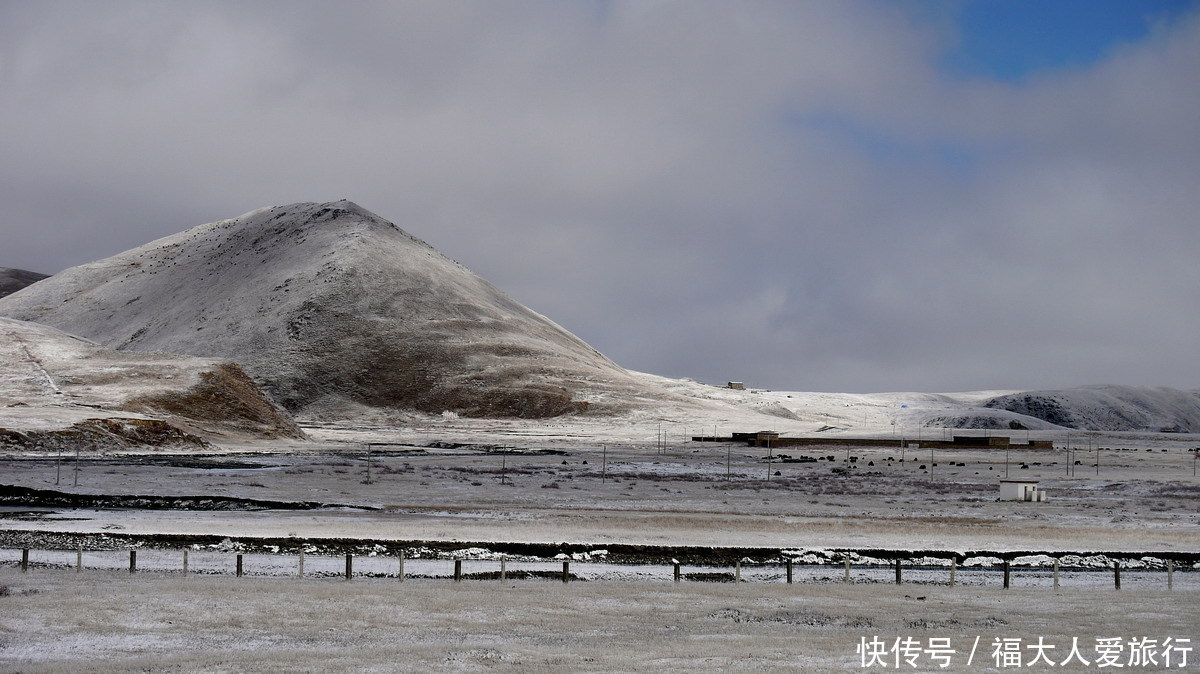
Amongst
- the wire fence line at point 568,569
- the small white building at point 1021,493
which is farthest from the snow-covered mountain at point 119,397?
the small white building at point 1021,493

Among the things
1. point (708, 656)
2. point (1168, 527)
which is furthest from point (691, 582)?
point (1168, 527)

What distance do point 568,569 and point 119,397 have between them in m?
73.4

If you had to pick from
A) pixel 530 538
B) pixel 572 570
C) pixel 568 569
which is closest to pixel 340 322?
pixel 530 538

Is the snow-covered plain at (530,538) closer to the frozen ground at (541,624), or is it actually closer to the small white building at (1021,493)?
the frozen ground at (541,624)

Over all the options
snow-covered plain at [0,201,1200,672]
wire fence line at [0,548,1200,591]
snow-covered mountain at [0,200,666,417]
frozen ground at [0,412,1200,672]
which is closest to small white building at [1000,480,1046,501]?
snow-covered plain at [0,201,1200,672]

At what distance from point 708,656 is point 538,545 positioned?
1315 centimetres

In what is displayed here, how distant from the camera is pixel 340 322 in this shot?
532 feet

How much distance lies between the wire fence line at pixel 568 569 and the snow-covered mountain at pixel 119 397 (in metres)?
45.9

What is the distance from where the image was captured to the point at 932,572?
2847 cm

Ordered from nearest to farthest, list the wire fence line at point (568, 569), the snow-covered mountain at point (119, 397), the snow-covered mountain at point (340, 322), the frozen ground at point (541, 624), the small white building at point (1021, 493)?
the frozen ground at point (541, 624), the wire fence line at point (568, 569), the small white building at point (1021, 493), the snow-covered mountain at point (119, 397), the snow-covered mountain at point (340, 322)

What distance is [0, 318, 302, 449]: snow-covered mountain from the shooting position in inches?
2891

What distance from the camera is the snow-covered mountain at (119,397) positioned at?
73438 millimetres

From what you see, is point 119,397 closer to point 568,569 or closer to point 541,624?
point 568,569

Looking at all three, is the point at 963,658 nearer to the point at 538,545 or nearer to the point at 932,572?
the point at 932,572
